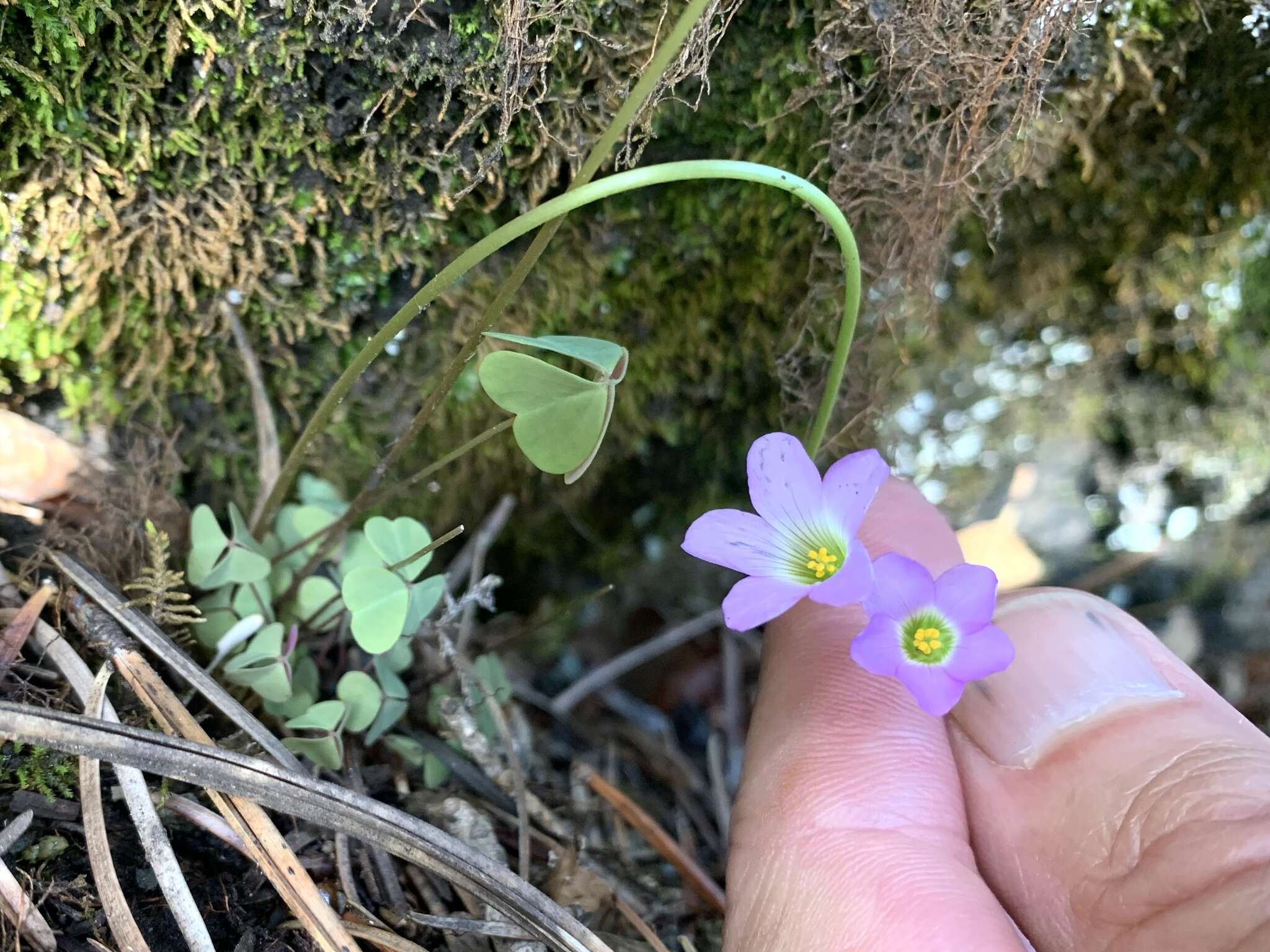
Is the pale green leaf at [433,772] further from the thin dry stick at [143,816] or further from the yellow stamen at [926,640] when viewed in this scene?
the yellow stamen at [926,640]

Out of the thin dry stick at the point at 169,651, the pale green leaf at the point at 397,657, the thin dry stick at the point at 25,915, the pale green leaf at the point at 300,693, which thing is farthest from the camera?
the pale green leaf at the point at 397,657

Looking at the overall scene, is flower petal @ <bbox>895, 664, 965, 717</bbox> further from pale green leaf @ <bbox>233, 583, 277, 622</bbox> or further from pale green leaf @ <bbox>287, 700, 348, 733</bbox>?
pale green leaf @ <bbox>233, 583, 277, 622</bbox>

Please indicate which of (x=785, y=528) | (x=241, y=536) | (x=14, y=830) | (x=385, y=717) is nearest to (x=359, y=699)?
(x=385, y=717)

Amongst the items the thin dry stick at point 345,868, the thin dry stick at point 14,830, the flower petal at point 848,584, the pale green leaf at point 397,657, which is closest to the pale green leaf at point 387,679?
the pale green leaf at point 397,657

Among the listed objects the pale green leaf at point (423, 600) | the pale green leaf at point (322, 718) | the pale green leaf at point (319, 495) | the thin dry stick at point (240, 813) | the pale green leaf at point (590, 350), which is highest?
the pale green leaf at point (590, 350)

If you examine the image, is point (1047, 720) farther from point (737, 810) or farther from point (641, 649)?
point (641, 649)
